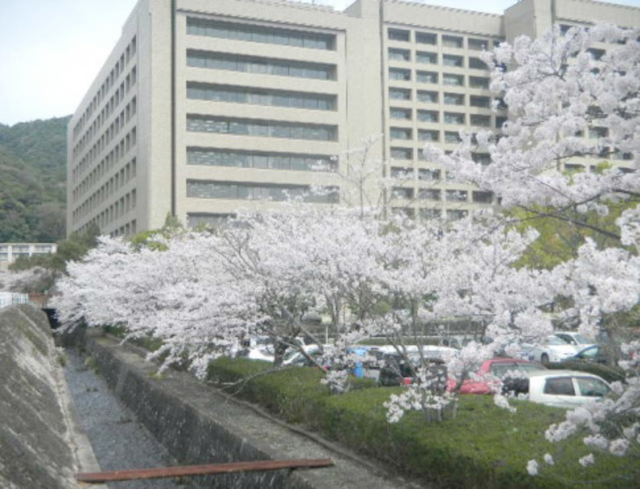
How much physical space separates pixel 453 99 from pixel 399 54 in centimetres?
630

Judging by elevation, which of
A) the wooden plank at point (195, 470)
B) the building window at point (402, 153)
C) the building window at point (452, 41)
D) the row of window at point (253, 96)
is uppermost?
the building window at point (452, 41)

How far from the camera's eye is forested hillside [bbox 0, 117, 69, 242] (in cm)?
8625

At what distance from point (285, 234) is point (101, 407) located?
38.2ft

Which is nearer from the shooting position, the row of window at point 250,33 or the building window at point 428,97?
the row of window at point 250,33

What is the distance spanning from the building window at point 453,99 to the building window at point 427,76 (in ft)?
5.64

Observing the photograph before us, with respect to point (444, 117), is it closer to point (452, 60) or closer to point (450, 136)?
point (450, 136)

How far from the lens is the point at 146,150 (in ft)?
161

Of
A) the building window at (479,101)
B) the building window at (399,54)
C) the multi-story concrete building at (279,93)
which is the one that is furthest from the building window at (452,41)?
the building window at (479,101)

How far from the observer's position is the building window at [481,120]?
6081 cm

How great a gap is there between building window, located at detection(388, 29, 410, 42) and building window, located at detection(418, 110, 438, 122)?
21.1ft

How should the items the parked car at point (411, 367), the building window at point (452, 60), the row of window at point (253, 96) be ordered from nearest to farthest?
the parked car at point (411, 367), the row of window at point (253, 96), the building window at point (452, 60)

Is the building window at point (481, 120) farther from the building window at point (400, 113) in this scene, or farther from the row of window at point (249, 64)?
the row of window at point (249, 64)

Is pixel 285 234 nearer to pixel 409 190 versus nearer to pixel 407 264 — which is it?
pixel 407 264

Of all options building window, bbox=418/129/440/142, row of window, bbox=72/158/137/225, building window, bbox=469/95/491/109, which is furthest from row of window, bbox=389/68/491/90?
row of window, bbox=72/158/137/225
